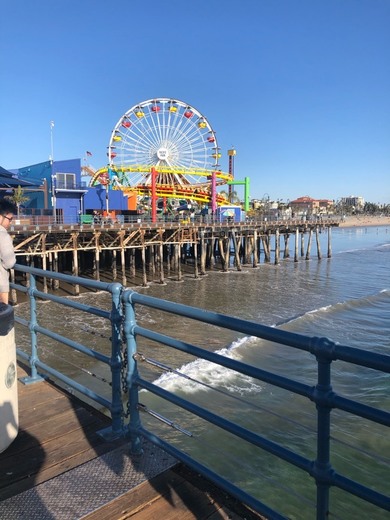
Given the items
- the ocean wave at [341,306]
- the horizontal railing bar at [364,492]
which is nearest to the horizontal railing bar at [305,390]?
the horizontal railing bar at [364,492]

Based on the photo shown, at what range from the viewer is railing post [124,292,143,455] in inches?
95.3

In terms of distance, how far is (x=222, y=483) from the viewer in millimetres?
1962

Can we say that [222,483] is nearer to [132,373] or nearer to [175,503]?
[175,503]

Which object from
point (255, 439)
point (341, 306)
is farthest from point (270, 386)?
point (341, 306)

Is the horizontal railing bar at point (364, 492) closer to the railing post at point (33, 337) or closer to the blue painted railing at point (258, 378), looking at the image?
the blue painted railing at point (258, 378)

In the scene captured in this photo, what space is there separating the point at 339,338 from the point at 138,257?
67.8 ft

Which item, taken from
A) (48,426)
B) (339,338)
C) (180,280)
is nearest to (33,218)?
(180,280)

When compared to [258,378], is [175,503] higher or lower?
lower

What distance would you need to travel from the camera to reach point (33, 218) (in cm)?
2088

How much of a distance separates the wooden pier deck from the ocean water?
26 cm

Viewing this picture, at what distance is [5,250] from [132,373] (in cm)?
159

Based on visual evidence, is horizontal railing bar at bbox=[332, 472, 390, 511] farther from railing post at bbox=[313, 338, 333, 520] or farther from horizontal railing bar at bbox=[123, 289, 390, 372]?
horizontal railing bar at bbox=[123, 289, 390, 372]

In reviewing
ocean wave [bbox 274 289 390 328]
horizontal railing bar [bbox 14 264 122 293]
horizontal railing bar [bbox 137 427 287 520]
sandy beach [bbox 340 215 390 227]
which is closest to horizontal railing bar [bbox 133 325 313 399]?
horizontal railing bar [bbox 14 264 122 293]

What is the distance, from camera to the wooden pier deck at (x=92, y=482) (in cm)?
199
